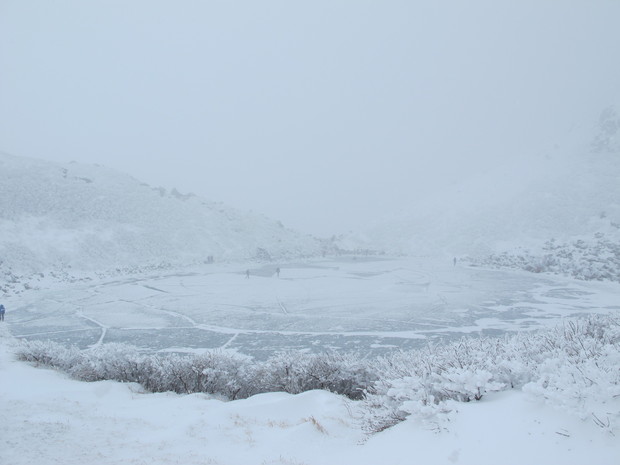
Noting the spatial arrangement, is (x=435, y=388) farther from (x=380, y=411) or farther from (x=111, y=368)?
(x=111, y=368)

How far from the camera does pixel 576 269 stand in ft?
105

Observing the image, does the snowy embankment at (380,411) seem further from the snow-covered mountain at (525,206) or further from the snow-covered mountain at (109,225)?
the snow-covered mountain at (525,206)

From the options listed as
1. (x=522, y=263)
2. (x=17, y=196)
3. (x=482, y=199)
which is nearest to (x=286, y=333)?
(x=522, y=263)

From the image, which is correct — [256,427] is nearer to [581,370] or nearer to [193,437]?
[193,437]

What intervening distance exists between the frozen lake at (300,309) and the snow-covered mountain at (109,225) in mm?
8744

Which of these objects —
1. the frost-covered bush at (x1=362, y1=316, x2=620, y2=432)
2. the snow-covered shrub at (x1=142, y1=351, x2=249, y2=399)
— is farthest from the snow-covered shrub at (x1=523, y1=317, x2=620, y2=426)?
the snow-covered shrub at (x1=142, y1=351, x2=249, y2=399)

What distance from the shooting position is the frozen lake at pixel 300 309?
50.5 ft

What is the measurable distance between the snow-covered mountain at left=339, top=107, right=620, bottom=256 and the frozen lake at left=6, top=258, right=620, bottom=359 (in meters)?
22.1

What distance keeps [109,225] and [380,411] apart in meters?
45.7

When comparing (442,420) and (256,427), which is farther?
(256,427)

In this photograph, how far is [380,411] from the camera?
5504mm

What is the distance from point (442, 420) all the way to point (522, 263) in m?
39.1

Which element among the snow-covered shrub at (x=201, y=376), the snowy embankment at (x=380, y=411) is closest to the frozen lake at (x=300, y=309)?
the snow-covered shrub at (x=201, y=376)

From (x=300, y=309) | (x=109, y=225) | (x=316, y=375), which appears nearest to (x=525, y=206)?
(x=300, y=309)
